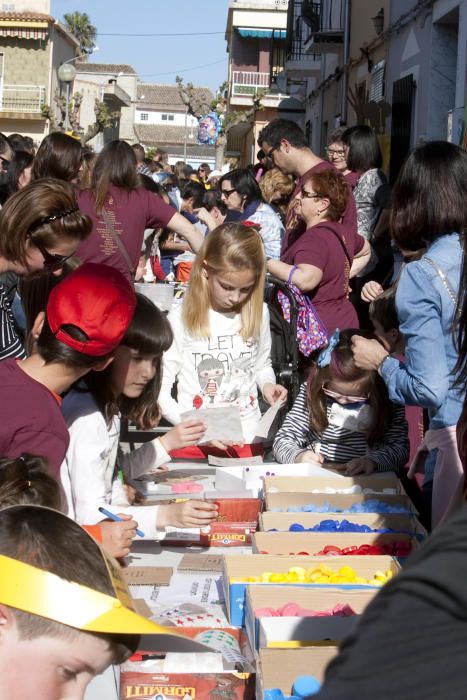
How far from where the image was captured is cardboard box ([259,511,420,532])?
10.0ft

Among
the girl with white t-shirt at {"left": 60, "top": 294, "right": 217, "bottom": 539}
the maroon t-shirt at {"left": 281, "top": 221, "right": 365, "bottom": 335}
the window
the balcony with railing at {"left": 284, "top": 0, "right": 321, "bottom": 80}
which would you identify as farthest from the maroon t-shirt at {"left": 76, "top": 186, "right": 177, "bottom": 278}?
the balcony with railing at {"left": 284, "top": 0, "right": 321, "bottom": 80}

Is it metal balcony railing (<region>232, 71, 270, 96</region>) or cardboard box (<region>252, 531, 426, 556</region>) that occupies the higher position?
metal balcony railing (<region>232, 71, 270, 96</region>)

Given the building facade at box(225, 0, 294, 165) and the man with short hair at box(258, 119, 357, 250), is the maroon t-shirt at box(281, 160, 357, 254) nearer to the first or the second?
the man with short hair at box(258, 119, 357, 250)

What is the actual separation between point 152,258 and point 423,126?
3.11 metres

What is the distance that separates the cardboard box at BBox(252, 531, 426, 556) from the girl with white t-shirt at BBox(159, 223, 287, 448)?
4.97 ft

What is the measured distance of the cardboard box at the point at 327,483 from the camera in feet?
11.3

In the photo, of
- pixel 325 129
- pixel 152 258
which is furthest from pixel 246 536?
pixel 325 129

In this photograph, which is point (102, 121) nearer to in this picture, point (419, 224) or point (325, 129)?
point (325, 129)

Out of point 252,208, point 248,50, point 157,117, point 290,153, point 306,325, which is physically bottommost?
point 306,325

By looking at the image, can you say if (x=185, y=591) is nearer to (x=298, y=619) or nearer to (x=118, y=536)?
(x=118, y=536)

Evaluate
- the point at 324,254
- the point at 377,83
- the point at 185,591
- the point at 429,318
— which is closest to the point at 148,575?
the point at 185,591

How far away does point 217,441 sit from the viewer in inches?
161

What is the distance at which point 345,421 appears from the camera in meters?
4.08

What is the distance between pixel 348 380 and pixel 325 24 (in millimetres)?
15728
